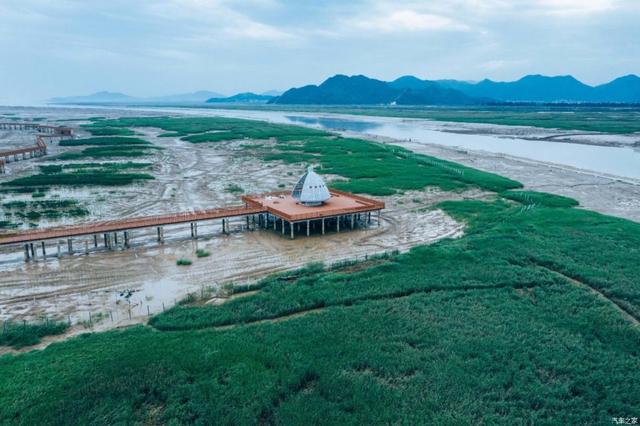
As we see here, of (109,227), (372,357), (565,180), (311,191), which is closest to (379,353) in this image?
(372,357)

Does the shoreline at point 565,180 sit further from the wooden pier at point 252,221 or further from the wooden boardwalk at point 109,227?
the wooden boardwalk at point 109,227

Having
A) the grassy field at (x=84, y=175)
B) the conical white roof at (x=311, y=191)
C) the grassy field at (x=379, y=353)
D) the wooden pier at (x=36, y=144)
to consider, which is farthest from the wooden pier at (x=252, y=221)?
the wooden pier at (x=36, y=144)

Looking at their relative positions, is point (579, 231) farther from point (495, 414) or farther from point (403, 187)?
point (495, 414)

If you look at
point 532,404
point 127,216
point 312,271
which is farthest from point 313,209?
point 532,404

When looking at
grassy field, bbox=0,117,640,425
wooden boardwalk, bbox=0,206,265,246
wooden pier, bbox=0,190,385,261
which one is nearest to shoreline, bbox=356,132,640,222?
grassy field, bbox=0,117,640,425

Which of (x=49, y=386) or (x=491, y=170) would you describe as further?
(x=491, y=170)

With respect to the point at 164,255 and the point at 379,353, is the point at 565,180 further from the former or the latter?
the point at 164,255
